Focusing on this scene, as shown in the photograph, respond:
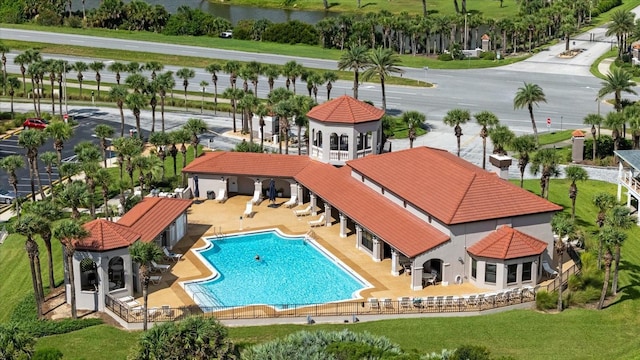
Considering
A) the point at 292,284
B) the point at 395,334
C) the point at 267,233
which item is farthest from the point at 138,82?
the point at 395,334

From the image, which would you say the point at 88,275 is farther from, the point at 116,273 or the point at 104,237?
the point at 104,237

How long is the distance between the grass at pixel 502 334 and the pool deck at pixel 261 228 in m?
4.30

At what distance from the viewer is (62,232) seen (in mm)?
54312

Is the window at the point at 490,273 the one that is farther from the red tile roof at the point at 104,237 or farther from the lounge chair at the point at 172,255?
the red tile roof at the point at 104,237

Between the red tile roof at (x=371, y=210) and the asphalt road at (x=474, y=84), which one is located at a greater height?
the asphalt road at (x=474, y=84)

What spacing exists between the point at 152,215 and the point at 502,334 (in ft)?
80.6

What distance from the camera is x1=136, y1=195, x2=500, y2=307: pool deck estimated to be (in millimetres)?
58688

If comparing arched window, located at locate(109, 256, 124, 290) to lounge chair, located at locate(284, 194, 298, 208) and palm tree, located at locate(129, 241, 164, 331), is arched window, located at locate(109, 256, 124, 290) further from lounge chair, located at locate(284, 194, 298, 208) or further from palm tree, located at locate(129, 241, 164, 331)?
lounge chair, located at locate(284, 194, 298, 208)

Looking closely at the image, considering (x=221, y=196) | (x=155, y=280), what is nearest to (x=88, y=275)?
(x=155, y=280)

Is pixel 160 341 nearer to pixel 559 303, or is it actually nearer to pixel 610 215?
pixel 559 303

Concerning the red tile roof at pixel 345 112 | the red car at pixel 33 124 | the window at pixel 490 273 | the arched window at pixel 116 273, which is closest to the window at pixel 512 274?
the window at pixel 490 273

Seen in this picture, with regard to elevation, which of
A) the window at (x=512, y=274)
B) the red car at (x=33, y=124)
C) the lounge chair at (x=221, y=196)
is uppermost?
the red car at (x=33, y=124)

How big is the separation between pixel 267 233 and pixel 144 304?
58.3 feet

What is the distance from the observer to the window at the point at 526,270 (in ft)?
193
